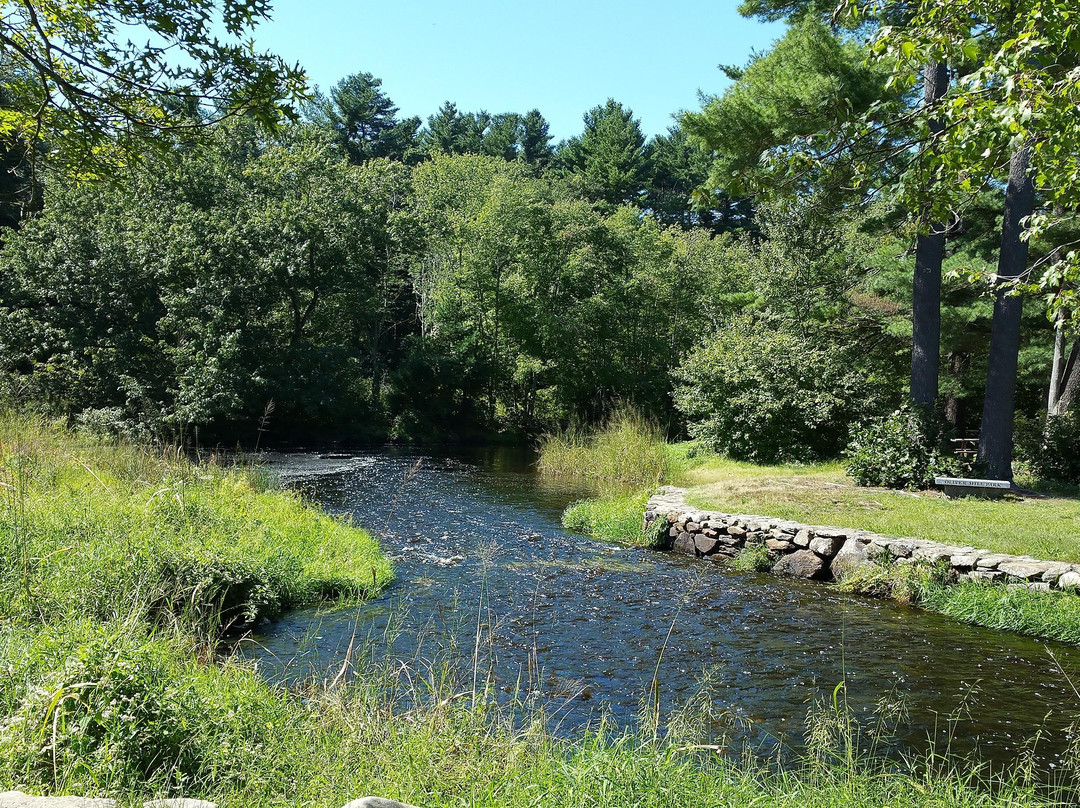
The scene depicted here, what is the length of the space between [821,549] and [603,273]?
2039 centimetres

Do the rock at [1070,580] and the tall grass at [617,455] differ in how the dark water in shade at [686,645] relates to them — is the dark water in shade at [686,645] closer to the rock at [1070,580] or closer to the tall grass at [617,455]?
the rock at [1070,580]

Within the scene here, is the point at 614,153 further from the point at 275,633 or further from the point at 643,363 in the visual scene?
the point at 275,633

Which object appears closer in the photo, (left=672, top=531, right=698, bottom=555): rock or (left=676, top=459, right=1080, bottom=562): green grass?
(left=676, top=459, right=1080, bottom=562): green grass

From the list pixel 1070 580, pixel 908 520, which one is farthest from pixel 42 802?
pixel 908 520

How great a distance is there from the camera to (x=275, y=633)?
20.7ft

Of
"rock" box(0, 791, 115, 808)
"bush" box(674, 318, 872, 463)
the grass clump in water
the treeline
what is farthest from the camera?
the treeline

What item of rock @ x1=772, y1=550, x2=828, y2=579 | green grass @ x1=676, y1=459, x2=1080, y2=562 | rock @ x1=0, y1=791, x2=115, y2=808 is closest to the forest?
green grass @ x1=676, y1=459, x2=1080, y2=562

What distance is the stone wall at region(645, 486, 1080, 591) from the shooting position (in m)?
7.42

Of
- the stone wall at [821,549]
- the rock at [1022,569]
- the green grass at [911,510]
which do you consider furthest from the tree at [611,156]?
the rock at [1022,569]

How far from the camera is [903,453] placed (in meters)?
12.1

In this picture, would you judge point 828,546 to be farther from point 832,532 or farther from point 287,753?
point 287,753

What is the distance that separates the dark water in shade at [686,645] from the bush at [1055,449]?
759cm

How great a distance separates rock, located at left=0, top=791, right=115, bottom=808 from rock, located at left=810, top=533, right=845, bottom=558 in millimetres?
8064

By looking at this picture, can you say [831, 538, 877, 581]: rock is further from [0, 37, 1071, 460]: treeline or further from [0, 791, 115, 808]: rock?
[0, 791, 115, 808]: rock
